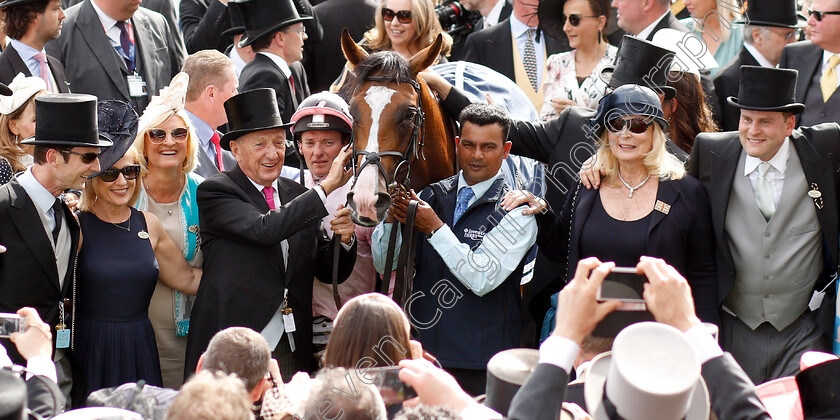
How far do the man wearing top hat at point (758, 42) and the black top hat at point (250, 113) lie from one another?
3.32 m

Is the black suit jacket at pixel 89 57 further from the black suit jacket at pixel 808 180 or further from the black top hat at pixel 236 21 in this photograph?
the black suit jacket at pixel 808 180

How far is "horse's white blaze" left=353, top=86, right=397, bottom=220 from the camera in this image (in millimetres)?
4629

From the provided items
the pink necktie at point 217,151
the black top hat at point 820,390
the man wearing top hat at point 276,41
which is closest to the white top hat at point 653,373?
the black top hat at point 820,390

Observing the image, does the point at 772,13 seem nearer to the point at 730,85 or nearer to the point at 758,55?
the point at 758,55

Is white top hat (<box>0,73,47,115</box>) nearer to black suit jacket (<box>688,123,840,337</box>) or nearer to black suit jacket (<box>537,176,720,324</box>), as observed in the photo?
black suit jacket (<box>537,176,720,324</box>)

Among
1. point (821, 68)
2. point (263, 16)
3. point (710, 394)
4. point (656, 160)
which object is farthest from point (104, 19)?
point (710, 394)

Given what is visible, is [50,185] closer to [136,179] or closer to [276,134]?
[136,179]

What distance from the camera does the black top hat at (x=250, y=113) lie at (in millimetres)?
5281

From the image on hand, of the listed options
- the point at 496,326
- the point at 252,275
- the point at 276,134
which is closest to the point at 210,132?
the point at 276,134

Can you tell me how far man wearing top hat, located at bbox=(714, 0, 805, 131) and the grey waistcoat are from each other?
174cm

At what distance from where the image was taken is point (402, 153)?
4977 millimetres

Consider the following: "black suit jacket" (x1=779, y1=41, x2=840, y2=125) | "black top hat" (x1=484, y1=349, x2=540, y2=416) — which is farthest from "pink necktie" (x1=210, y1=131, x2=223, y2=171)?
"black suit jacket" (x1=779, y1=41, x2=840, y2=125)

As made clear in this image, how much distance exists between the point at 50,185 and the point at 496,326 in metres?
2.40

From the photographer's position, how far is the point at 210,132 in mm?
6344
